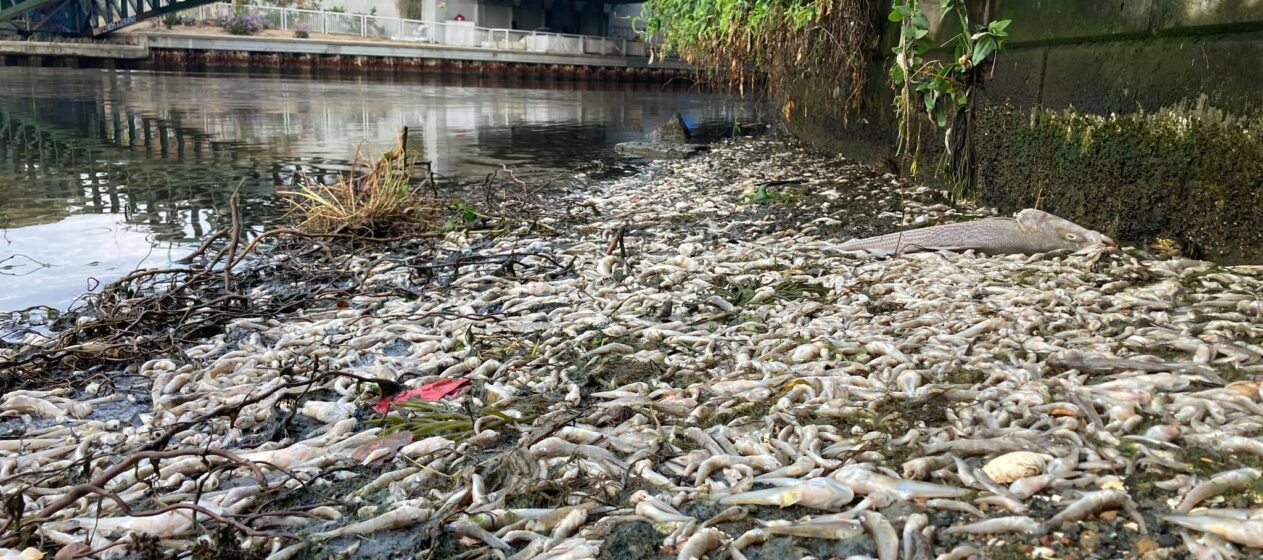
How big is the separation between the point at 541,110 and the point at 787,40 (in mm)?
15105

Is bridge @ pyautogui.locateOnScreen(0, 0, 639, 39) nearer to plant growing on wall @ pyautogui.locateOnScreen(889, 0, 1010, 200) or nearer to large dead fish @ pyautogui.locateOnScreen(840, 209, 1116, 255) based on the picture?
plant growing on wall @ pyautogui.locateOnScreen(889, 0, 1010, 200)

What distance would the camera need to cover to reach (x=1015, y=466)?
263cm

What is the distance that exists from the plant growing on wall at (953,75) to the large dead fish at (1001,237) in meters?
Result: 0.76

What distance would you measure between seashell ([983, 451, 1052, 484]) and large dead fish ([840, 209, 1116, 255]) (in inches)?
118

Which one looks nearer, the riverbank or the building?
the riverbank

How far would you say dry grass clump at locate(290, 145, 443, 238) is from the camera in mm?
7332

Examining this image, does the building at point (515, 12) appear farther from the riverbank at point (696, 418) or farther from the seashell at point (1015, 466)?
the seashell at point (1015, 466)

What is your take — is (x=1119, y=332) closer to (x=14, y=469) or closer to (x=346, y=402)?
(x=346, y=402)

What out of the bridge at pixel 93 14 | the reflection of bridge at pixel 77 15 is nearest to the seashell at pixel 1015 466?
the bridge at pixel 93 14

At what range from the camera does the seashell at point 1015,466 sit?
2604mm

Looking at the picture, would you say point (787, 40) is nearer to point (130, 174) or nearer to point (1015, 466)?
point (130, 174)

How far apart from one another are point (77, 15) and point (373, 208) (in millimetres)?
48749

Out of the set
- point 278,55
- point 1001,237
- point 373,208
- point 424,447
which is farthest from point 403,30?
point 424,447

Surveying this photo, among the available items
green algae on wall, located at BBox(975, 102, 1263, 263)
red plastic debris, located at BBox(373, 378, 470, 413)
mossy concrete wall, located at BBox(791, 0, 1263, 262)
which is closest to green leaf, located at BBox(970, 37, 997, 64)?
mossy concrete wall, located at BBox(791, 0, 1263, 262)
